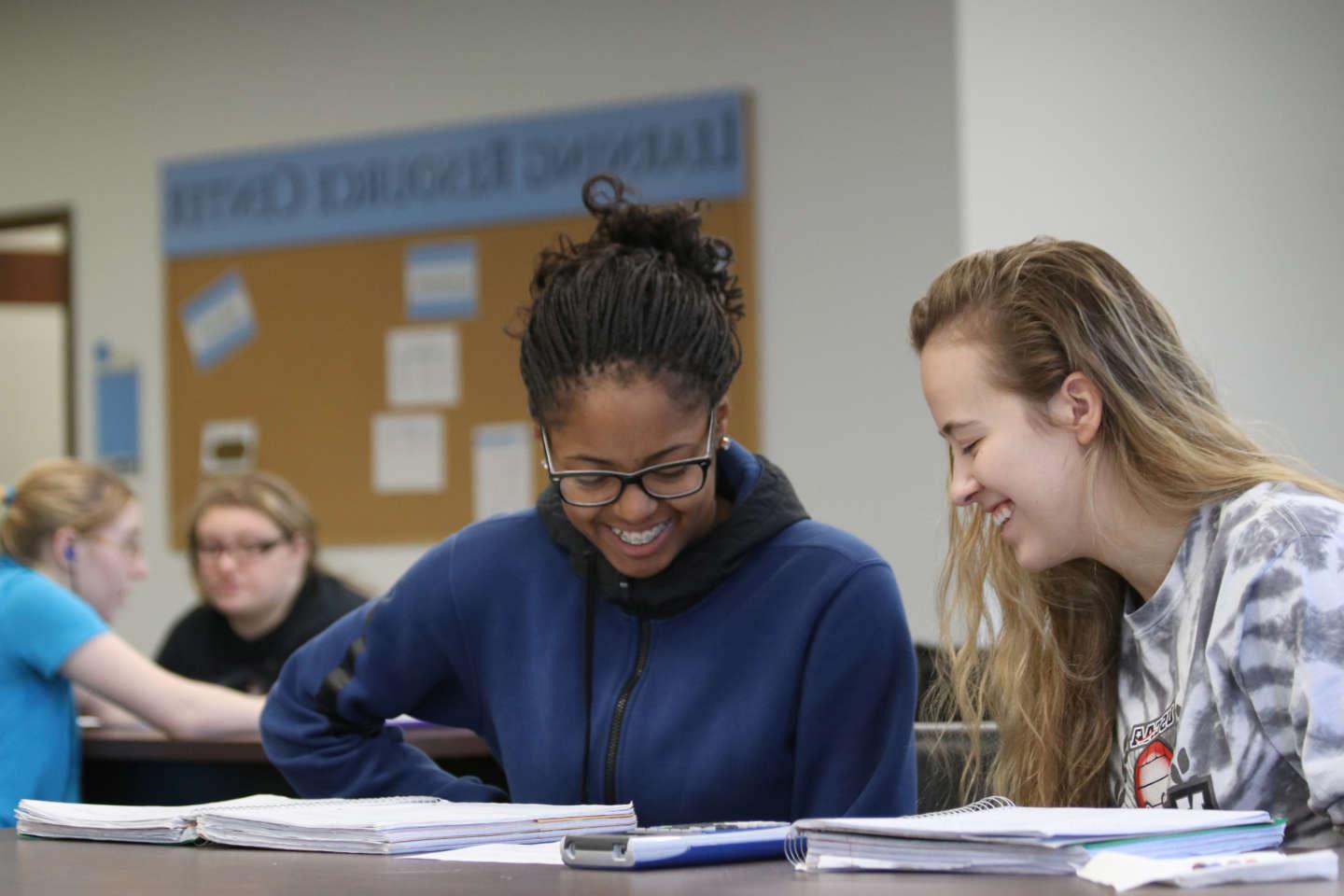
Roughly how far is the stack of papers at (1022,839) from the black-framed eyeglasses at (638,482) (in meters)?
0.51

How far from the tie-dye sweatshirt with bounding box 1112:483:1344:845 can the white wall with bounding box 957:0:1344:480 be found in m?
1.86

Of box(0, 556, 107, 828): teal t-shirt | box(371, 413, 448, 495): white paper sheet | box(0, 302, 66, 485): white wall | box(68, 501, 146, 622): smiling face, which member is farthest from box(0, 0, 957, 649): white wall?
box(0, 556, 107, 828): teal t-shirt

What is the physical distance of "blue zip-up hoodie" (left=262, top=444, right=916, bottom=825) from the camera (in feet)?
5.61

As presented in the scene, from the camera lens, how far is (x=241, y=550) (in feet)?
12.6

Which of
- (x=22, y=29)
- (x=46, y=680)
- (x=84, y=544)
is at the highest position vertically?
(x=22, y=29)

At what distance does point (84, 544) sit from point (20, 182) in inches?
127

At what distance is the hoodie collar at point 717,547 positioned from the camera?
5.83 feet

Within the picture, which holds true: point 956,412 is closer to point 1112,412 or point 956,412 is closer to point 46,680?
point 1112,412

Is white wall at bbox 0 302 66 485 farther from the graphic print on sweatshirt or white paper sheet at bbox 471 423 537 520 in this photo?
the graphic print on sweatshirt

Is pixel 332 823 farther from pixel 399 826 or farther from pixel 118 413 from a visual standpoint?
pixel 118 413

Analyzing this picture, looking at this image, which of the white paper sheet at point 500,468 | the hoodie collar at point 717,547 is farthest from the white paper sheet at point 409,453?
the hoodie collar at point 717,547

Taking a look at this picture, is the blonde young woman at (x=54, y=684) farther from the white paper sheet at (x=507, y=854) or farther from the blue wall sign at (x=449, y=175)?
the blue wall sign at (x=449, y=175)

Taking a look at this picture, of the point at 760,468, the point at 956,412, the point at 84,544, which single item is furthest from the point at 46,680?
the point at 956,412

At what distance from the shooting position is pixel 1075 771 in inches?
67.5
